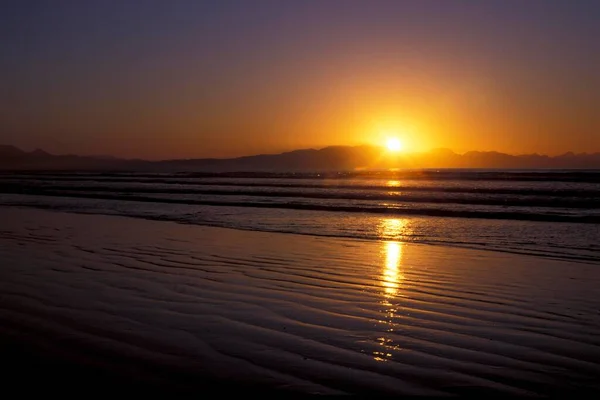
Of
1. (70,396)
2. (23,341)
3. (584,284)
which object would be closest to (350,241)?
(584,284)

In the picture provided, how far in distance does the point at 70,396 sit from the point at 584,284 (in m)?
7.41

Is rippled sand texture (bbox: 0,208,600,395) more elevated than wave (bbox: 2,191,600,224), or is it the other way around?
A: wave (bbox: 2,191,600,224)

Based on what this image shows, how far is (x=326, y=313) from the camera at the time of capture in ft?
21.6

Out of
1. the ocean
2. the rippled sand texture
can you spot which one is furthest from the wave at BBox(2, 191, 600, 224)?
A: the rippled sand texture

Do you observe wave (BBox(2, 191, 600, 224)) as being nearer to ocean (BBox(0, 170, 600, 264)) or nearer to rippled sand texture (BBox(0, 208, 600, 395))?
ocean (BBox(0, 170, 600, 264))

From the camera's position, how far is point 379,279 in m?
8.73

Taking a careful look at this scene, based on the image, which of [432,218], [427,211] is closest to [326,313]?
[432,218]

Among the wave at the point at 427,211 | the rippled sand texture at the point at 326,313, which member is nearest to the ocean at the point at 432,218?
the wave at the point at 427,211

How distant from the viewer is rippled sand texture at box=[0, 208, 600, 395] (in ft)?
15.3

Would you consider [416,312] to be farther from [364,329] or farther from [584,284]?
[584,284]

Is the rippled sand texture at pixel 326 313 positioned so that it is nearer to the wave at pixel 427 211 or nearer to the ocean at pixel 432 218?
the ocean at pixel 432 218

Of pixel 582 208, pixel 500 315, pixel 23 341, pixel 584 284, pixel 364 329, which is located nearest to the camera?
pixel 23 341

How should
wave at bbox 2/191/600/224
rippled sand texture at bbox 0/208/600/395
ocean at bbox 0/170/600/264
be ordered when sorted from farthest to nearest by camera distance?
wave at bbox 2/191/600/224, ocean at bbox 0/170/600/264, rippled sand texture at bbox 0/208/600/395

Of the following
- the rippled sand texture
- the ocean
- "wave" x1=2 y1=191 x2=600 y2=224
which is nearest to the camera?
the rippled sand texture
